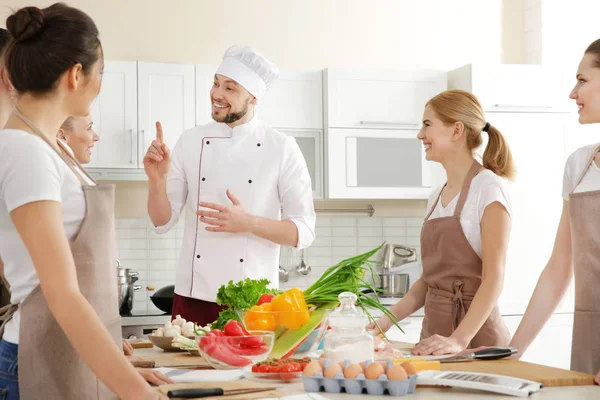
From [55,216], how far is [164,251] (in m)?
3.57

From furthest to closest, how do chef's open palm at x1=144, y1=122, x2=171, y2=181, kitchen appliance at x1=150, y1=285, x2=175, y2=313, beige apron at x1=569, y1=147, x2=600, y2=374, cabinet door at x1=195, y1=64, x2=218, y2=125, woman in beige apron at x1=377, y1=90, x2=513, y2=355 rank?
cabinet door at x1=195, y1=64, x2=218, y2=125 < kitchen appliance at x1=150, y1=285, x2=175, y2=313 < chef's open palm at x1=144, y1=122, x2=171, y2=181 < woman in beige apron at x1=377, y1=90, x2=513, y2=355 < beige apron at x1=569, y1=147, x2=600, y2=374

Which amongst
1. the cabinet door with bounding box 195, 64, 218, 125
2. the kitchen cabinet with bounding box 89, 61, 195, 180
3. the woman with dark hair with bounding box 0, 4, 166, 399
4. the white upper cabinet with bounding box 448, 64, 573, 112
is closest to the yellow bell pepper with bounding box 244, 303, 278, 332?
the woman with dark hair with bounding box 0, 4, 166, 399

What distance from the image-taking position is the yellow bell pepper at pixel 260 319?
1.79 metres

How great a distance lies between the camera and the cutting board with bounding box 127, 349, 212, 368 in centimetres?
180

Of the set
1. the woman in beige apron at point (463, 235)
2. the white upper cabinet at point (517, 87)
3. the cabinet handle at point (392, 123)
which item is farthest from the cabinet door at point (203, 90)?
the woman in beige apron at point (463, 235)

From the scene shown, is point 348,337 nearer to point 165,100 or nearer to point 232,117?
point 232,117

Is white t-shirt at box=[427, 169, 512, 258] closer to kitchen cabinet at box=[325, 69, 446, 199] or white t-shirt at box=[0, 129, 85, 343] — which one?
white t-shirt at box=[0, 129, 85, 343]

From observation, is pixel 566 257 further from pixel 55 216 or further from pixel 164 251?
pixel 164 251

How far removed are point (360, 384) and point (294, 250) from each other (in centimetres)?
355

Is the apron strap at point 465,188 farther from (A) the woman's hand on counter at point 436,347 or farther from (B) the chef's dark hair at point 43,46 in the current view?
(B) the chef's dark hair at point 43,46

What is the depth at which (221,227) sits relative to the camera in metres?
2.73

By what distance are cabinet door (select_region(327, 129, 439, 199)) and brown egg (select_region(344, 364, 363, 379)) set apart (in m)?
3.20

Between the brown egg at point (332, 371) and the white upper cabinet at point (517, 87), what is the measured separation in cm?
335

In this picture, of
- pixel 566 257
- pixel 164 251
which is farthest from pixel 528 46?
pixel 566 257
